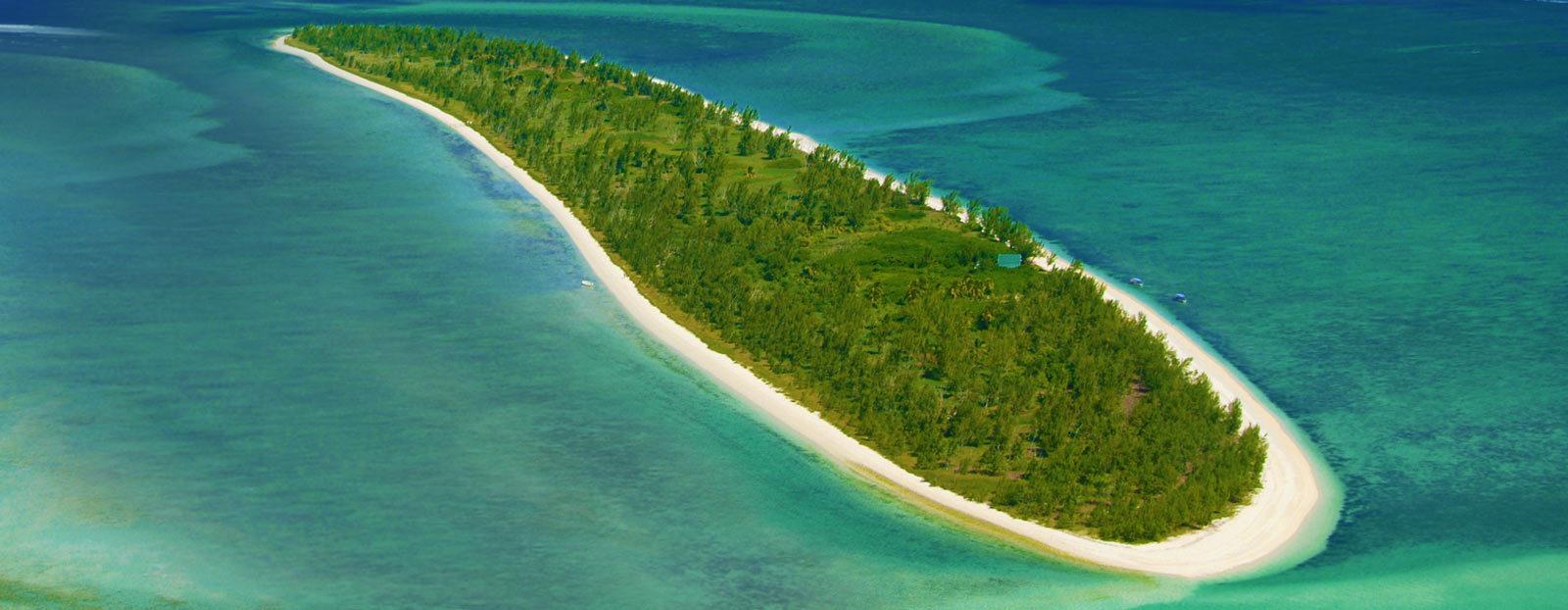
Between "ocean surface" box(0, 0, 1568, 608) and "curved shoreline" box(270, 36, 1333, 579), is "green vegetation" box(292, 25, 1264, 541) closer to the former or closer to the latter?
"curved shoreline" box(270, 36, 1333, 579)

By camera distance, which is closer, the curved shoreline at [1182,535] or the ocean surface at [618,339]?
the ocean surface at [618,339]

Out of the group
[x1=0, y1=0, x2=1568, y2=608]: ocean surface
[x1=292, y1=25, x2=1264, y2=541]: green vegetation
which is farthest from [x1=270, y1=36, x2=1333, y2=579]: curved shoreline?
[x1=0, y1=0, x2=1568, y2=608]: ocean surface

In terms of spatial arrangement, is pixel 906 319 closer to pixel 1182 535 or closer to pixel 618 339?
pixel 618 339

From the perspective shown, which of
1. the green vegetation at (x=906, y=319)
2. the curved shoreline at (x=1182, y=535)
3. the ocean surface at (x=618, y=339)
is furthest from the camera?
the green vegetation at (x=906, y=319)

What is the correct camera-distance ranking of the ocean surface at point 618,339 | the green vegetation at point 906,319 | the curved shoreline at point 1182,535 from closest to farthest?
the ocean surface at point 618,339
the curved shoreline at point 1182,535
the green vegetation at point 906,319

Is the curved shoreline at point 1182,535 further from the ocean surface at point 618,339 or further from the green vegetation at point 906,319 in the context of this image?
the ocean surface at point 618,339

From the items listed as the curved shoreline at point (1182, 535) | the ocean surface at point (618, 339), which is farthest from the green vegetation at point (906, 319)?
the ocean surface at point (618, 339)

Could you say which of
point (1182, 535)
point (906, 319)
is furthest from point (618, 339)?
point (1182, 535)
